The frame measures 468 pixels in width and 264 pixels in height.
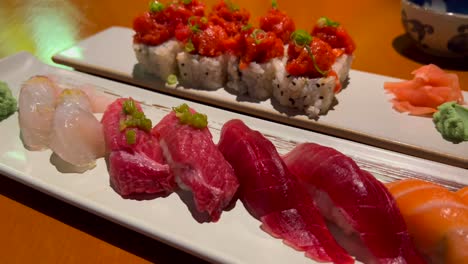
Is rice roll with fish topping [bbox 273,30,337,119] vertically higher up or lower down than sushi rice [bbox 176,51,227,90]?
higher up

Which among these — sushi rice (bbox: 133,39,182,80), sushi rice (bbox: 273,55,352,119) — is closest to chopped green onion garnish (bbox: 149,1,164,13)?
sushi rice (bbox: 133,39,182,80)

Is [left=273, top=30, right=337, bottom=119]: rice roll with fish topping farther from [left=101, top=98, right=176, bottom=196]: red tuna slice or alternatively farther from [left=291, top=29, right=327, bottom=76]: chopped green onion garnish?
[left=101, top=98, right=176, bottom=196]: red tuna slice

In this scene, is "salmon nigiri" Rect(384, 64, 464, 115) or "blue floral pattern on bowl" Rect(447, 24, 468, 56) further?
"blue floral pattern on bowl" Rect(447, 24, 468, 56)

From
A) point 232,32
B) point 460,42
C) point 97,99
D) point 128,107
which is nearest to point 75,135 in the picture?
point 128,107

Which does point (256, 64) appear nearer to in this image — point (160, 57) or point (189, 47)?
point (189, 47)

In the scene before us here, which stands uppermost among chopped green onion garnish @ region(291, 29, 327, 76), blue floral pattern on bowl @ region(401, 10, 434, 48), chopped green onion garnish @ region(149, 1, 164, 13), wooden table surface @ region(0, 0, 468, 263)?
blue floral pattern on bowl @ region(401, 10, 434, 48)

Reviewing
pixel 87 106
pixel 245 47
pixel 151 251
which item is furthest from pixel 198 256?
pixel 245 47
